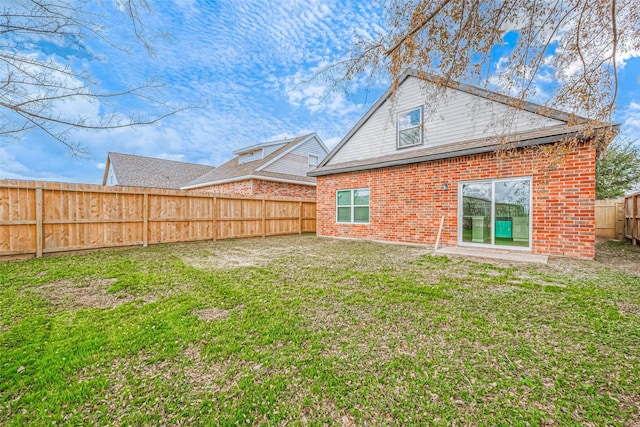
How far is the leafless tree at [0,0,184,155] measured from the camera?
10.3 feet

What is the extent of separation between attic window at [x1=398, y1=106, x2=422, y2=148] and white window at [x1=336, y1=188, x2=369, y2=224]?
2.25 metres

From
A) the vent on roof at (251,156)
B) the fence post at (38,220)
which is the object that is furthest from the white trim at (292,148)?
the fence post at (38,220)

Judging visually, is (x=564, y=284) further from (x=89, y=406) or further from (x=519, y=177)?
(x=89, y=406)

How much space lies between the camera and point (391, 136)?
10.3 m

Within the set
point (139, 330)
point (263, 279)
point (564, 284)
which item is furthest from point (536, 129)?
point (139, 330)

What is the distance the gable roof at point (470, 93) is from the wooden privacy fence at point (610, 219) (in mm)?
8362

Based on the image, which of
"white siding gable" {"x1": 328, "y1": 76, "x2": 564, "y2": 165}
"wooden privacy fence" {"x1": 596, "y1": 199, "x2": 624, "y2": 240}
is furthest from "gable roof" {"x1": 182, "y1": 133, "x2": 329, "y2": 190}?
"wooden privacy fence" {"x1": 596, "y1": 199, "x2": 624, "y2": 240}

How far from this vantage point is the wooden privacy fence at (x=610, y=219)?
1144 cm

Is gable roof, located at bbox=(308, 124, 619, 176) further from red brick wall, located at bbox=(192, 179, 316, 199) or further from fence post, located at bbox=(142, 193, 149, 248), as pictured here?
fence post, located at bbox=(142, 193, 149, 248)

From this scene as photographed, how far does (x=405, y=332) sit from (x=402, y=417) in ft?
3.79

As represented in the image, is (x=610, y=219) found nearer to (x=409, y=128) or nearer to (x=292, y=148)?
(x=409, y=128)

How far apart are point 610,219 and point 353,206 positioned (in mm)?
11405

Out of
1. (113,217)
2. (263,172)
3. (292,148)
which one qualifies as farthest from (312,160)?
(113,217)

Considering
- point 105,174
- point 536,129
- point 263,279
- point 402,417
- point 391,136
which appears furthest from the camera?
point 105,174
